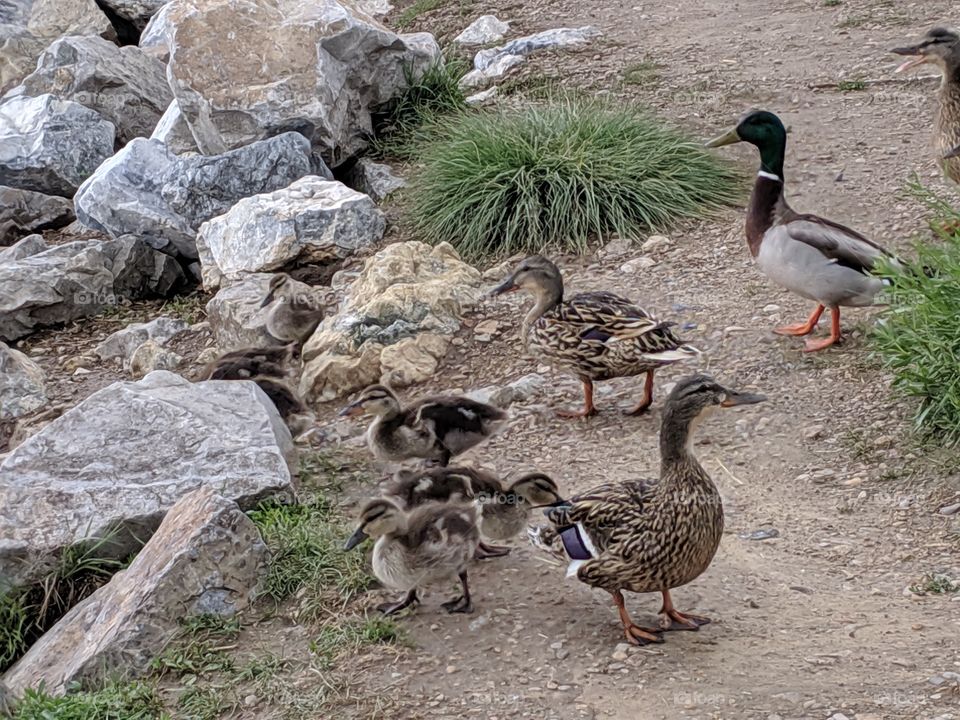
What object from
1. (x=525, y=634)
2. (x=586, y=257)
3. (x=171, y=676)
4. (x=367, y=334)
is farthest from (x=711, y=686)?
(x=586, y=257)

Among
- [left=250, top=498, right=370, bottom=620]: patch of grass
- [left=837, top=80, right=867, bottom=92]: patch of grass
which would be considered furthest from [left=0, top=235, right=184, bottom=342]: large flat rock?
[left=837, top=80, right=867, bottom=92]: patch of grass

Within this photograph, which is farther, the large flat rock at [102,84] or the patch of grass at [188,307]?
the large flat rock at [102,84]

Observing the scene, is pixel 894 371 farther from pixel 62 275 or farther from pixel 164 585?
pixel 62 275

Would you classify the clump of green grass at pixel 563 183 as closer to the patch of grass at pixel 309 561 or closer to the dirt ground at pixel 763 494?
the dirt ground at pixel 763 494

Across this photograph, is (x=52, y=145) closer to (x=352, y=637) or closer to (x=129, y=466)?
(x=129, y=466)

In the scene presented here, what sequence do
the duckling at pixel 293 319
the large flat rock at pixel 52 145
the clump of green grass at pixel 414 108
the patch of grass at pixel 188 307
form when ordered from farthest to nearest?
the large flat rock at pixel 52 145 < the clump of green grass at pixel 414 108 < the patch of grass at pixel 188 307 < the duckling at pixel 293 319

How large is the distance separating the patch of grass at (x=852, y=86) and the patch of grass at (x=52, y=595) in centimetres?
736

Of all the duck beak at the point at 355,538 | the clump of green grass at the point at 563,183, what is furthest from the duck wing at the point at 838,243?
the duck beak at the point at 355,538

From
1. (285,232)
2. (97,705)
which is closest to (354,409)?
(97,705)

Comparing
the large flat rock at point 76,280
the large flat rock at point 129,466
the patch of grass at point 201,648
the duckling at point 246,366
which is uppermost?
the large flat rock at point 129,466

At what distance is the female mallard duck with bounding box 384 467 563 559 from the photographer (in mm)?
5625

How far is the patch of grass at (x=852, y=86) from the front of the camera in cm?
1088

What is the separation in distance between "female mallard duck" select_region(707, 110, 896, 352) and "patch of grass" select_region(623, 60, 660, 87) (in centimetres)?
401

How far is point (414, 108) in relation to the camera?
464 inches
